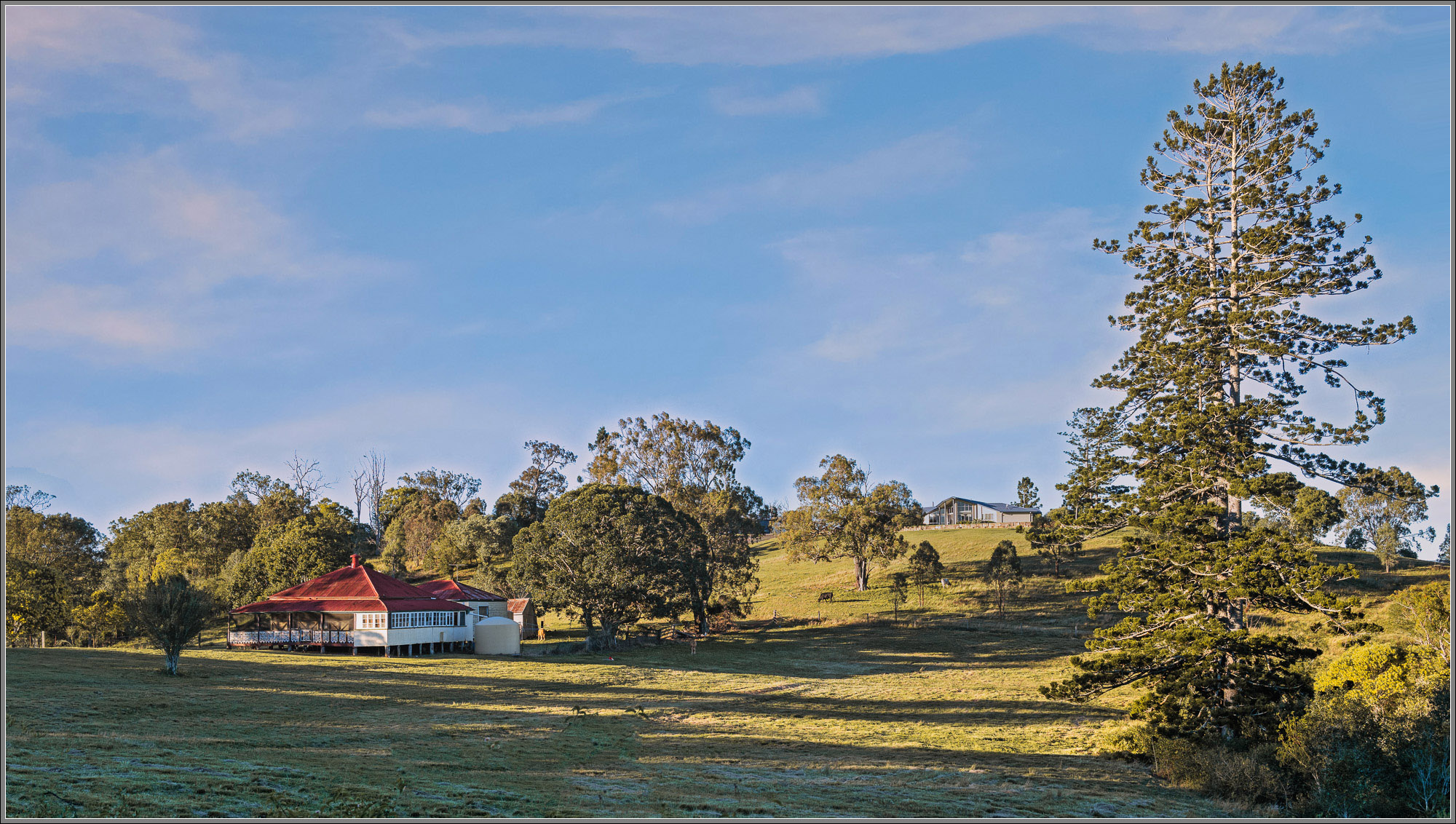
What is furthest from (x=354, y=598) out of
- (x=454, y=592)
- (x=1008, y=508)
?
(x=1008, y=508)

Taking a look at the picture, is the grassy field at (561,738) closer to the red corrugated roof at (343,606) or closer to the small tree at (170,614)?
the small tree at (170,614)

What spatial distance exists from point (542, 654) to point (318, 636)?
1182 cm

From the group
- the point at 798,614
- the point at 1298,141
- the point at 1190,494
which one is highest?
the point at 1298,141

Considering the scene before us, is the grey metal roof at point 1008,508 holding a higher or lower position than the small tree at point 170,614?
higher

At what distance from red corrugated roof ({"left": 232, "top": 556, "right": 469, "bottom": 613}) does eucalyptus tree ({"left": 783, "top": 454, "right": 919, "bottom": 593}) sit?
30276mm

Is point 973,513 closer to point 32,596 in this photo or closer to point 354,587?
point 354,587

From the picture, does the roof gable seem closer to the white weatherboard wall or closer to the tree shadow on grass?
the white weatherboard wall

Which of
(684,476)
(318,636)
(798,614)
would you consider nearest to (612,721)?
(318,636)

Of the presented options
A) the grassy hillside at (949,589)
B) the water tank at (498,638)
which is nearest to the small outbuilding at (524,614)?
the water tank at (498,638)

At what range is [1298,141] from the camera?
2333 centimetres

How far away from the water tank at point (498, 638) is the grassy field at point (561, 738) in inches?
117

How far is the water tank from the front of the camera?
4678cm

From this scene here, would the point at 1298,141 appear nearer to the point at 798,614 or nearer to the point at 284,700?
the point at 284,700

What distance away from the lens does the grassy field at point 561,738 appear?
505 inches
